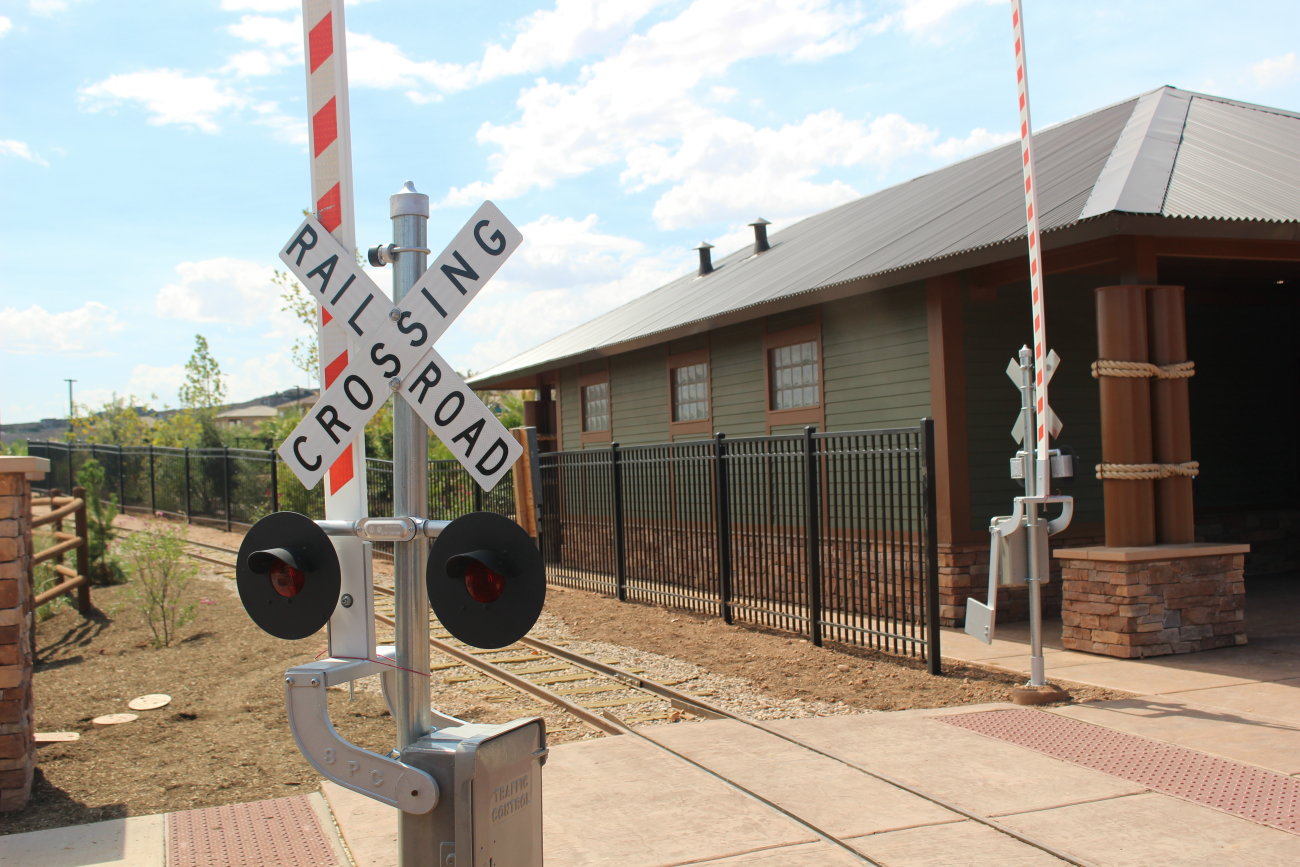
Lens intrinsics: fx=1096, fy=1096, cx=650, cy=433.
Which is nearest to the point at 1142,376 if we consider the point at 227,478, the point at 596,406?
the point at 596,406

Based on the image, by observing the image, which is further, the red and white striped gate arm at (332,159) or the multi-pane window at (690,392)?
the multi-pane window at (690,392)

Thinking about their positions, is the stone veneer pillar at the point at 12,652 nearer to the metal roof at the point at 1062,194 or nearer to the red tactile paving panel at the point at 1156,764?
the red tactile paving panel at the point at 1156,764

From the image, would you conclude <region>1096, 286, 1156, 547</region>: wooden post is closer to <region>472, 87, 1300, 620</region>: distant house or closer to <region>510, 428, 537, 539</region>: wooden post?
<region>472, 87, 1300, 620</region>: distant house

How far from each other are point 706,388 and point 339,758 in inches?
506

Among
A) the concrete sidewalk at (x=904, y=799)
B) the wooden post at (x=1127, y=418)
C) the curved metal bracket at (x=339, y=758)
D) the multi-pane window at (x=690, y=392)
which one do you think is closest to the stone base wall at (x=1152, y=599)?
the wooden post at (x=1127, y=418)

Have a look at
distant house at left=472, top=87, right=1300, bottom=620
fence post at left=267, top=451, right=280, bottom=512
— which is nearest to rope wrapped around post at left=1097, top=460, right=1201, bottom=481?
distant house at left=472, top=87, right=1300, bottom=620

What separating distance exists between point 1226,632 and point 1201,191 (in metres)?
3.70

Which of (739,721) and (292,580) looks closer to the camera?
(292,580)

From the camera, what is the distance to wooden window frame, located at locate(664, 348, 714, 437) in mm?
15633

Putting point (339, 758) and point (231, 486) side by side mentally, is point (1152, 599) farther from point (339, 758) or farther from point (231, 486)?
point (231, 486)

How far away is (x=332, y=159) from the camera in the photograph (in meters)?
3.65

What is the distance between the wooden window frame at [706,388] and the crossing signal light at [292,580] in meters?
12.5

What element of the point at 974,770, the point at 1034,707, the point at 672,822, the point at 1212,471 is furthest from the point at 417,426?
the point at 1212,471

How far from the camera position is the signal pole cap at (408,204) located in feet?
11.1
